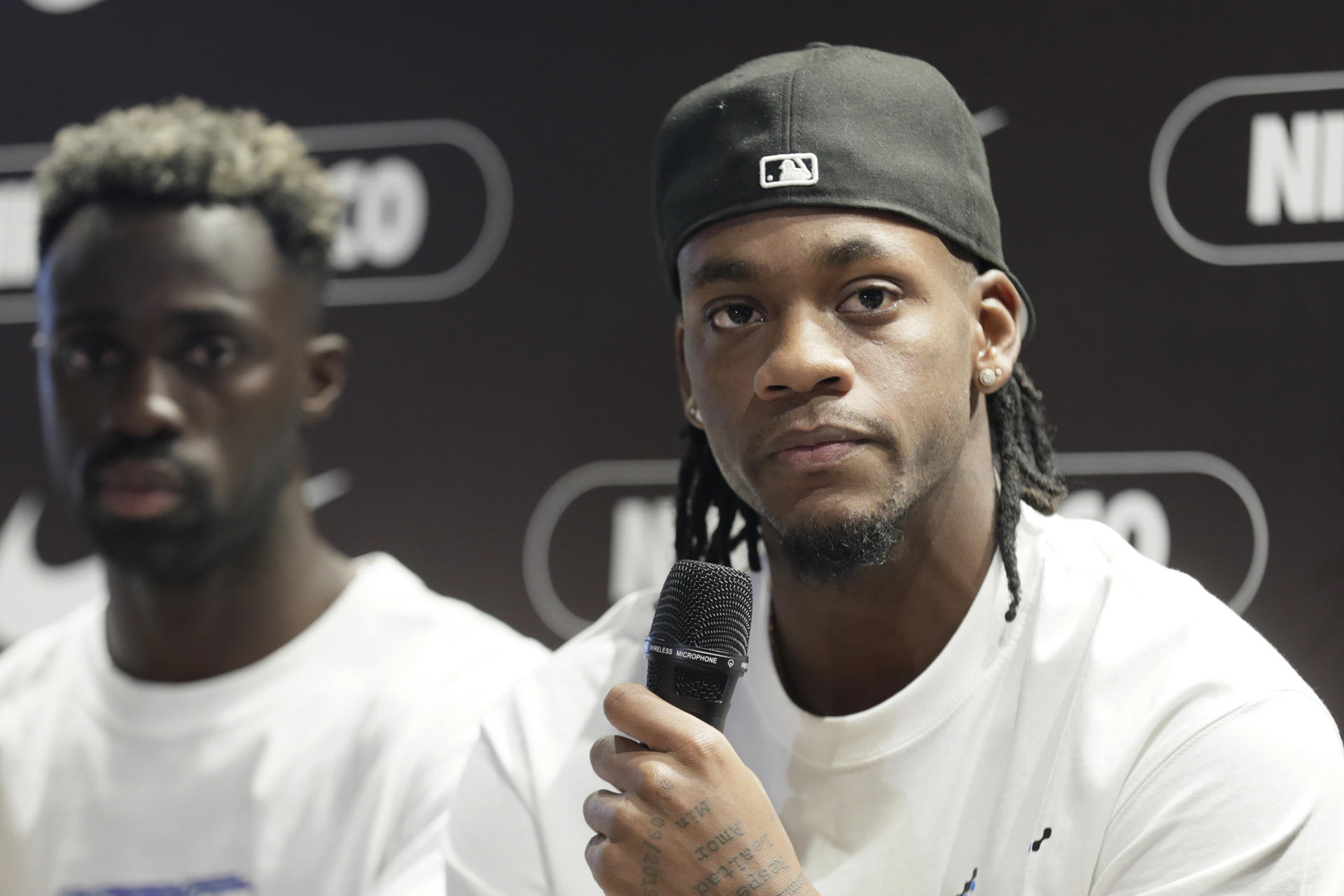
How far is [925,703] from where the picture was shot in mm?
1604

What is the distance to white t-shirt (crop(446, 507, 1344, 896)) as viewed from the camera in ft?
4.43

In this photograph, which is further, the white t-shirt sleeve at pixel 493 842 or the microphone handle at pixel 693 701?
the white t-shirt sleeve at pixel 493 842

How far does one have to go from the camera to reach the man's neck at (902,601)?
1.64 m

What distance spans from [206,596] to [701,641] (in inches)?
54.0

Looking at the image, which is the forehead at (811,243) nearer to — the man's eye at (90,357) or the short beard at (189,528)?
the short beard at (189,528)

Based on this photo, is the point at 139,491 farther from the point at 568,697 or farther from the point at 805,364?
the point at 805,364

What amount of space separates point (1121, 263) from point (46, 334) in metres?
1.81

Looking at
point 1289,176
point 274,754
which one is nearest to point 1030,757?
point 1289,176

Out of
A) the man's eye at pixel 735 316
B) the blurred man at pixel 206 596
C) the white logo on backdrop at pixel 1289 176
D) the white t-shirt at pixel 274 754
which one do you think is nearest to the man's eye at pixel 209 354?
the blurred man at pixel 206 596

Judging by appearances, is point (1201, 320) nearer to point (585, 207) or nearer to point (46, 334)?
point (585, 207)

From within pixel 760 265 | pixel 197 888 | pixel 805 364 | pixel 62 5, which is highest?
pixel 62 5

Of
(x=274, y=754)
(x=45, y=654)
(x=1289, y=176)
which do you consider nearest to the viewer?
(x=1289, y=176)

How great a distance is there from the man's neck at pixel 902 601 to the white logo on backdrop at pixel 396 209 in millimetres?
1016

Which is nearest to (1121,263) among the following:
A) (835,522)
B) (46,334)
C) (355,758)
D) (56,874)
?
(835,522)
